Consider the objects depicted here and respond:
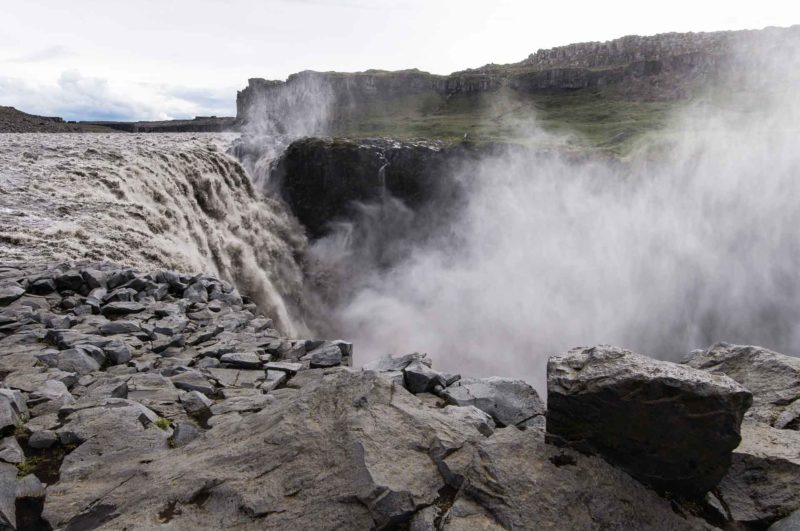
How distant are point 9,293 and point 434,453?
33.9 feet

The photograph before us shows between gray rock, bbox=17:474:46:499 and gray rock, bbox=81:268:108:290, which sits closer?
gray rock, bbox=17:474:46:499

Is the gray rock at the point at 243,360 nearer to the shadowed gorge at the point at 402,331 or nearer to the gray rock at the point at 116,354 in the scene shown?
the shadowed gorge at the point at 402,331

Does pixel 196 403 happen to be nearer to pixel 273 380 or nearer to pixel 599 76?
pixel 273 380

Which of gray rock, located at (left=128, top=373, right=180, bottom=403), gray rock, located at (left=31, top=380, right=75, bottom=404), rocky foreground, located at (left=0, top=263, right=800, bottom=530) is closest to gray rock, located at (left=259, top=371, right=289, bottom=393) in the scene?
rocky foreground, located at (left=0, top=263, right=800, bottom=530)

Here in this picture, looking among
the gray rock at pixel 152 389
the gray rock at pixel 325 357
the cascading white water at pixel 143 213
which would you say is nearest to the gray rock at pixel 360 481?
the gray rock at pixel 152 389

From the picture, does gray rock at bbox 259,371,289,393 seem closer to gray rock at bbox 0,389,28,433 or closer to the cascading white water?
gray rock at bbox 0,389,28,433

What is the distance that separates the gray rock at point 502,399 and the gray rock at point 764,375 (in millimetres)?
2216

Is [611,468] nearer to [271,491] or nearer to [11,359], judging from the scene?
[271,491]

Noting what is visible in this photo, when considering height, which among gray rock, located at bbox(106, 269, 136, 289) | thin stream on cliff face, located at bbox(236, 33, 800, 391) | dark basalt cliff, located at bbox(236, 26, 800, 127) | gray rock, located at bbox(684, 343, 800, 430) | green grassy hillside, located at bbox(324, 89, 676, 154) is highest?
dark basalt cliff, located at bbox(236, 26, 800, 127)

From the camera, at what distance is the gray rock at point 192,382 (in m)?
7.55

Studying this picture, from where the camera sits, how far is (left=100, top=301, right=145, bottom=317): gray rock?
34.8ft

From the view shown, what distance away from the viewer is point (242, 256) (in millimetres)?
27516

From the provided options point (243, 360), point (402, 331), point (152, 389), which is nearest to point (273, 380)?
point (243, 360)

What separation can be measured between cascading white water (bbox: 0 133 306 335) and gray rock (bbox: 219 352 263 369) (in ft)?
26.1
